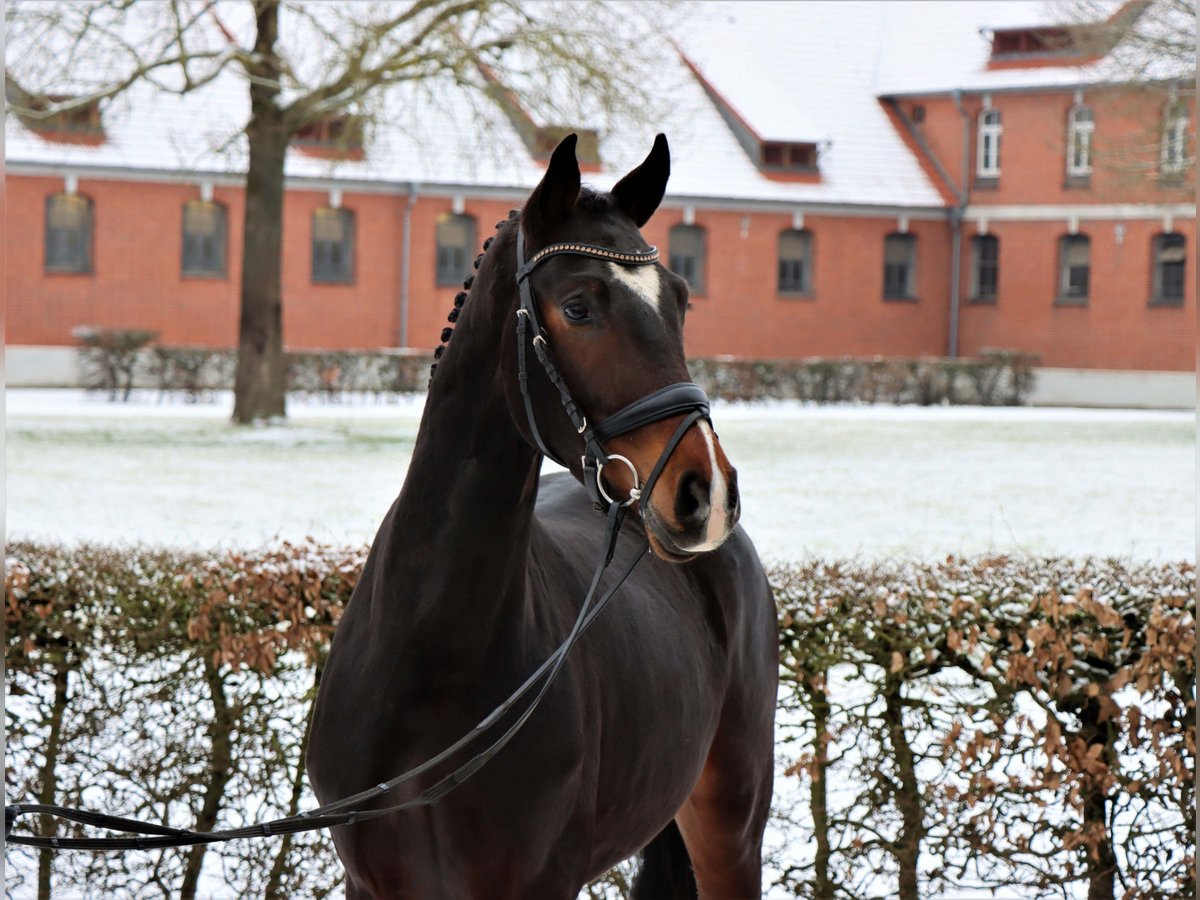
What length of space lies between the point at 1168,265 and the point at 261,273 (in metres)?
26.2

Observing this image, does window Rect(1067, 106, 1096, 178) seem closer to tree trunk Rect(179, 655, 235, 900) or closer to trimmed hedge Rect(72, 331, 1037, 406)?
trimmed hedge Rect(72, 331, 1037, 406)

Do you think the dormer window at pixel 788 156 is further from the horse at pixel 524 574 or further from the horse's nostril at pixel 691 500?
the horse's nostril at pixel 691 500

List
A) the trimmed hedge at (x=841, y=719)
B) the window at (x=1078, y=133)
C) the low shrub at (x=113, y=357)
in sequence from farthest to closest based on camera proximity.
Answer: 1. the window at (x=1078, y=133)
2. the low shrub at (x=113, y=357)
3. the trimmed hedge at (x=841, y=719)

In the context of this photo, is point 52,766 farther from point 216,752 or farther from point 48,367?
point 48,367

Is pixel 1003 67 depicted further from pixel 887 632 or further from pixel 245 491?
pixel 887 632

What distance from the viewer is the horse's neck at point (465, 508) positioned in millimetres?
2877

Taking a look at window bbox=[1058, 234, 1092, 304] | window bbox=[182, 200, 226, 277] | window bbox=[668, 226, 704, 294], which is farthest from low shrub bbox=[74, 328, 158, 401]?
window bbox=[1058, 234, 1092, 304]

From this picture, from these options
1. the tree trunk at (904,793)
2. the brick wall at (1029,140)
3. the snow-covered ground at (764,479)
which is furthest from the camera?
the brick wall at (1029,140)

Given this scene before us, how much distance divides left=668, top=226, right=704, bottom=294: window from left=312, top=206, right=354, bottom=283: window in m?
8.47

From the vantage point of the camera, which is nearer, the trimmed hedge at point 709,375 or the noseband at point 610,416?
the noseband at point 610,416

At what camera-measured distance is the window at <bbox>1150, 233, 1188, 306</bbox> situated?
128ft

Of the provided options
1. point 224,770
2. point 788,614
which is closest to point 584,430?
point 788,614

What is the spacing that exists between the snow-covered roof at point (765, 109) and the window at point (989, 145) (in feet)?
3.34

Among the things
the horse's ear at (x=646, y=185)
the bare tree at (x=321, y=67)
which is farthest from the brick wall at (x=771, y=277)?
the horse's ear at (x=646, y=185)
